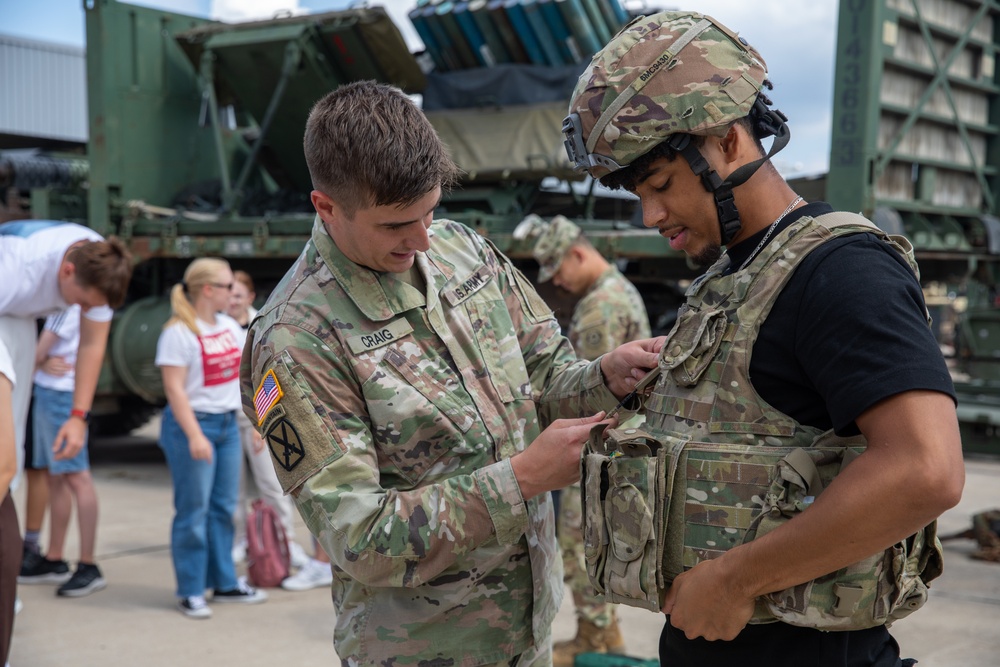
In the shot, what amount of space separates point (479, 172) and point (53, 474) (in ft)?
13.5

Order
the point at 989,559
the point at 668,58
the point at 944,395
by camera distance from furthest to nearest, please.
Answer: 1. the point at 989,559
2. the point at 668,58
3. the point at 944,395

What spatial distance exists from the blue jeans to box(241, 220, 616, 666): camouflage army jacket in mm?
2929

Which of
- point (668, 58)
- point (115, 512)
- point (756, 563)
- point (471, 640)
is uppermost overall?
point (668, 58)

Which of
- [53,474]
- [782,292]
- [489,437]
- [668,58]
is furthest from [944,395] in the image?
[53,474]

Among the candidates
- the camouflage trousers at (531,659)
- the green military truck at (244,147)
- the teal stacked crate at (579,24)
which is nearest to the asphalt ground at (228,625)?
the camouflage trousers at (531,659)

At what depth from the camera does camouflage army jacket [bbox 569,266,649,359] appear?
424 cm

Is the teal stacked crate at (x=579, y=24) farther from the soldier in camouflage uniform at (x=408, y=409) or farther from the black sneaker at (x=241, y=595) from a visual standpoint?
the soldier in camouflage uniform at (x=408, y=409)

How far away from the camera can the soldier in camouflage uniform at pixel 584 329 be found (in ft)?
13.1

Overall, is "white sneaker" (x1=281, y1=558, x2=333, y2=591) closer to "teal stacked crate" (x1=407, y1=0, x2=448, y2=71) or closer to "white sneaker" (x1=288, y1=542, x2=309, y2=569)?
"white sneaker" (x1=288, y1=542, x2=309, y2=569)

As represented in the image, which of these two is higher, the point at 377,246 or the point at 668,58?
the point at 668,58

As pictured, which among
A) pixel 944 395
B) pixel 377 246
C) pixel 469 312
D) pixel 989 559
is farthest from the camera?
pixel 989 559

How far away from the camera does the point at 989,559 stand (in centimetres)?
550

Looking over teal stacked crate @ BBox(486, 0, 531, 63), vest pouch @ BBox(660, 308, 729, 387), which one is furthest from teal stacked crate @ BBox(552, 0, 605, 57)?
vest pouch @ BBox(660, 308, 729, 387)

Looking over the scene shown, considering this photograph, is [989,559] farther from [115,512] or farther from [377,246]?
[115,512]
